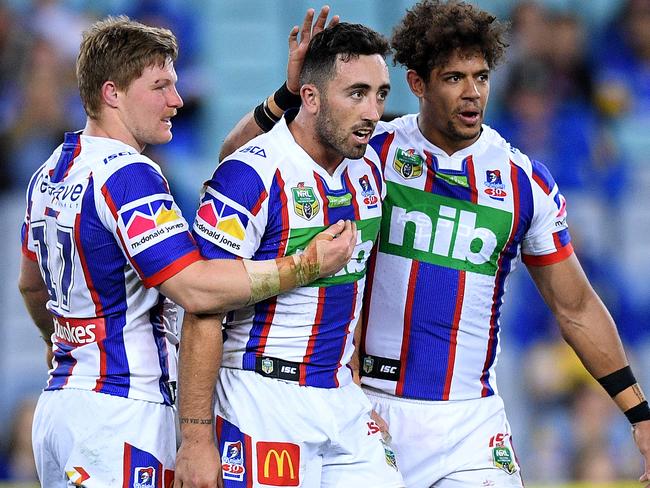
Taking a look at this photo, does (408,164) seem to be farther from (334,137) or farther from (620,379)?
(620,379)

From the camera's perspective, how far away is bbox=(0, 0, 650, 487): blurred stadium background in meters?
9.77

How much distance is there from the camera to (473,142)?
4.99m

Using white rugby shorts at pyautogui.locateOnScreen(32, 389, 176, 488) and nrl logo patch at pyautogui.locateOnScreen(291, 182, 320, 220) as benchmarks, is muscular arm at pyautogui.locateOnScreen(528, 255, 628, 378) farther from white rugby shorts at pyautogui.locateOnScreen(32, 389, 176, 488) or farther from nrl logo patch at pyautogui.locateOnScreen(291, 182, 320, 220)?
white rugby shorts at pyautogui.locateOnScreen(32, 389, 176, 488)

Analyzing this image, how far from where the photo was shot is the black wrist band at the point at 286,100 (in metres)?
4.78

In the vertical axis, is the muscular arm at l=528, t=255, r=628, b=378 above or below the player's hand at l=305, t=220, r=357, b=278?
below

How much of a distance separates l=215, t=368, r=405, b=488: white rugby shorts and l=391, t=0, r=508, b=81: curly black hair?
1.51 metres

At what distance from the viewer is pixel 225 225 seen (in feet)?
13.9

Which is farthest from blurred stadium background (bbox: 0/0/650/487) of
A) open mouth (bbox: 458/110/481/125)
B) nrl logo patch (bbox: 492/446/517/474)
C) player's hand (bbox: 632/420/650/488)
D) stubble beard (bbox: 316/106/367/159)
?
stubble beard (bbox: 316/106/367/159)

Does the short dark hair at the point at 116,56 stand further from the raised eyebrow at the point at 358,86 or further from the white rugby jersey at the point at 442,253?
the white rugby jersey at the point at 442,253

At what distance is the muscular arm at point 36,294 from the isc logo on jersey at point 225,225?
2.87 feet

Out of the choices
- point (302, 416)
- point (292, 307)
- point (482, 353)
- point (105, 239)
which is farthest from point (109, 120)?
point (482, 353)

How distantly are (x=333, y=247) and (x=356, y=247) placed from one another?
0.28 metres

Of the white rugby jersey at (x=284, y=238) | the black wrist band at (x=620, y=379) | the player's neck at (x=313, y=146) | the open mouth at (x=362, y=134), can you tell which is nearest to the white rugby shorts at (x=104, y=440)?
the white rugby jersey at (x=284, y=238)

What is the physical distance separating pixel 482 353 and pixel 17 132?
6.18 metres
